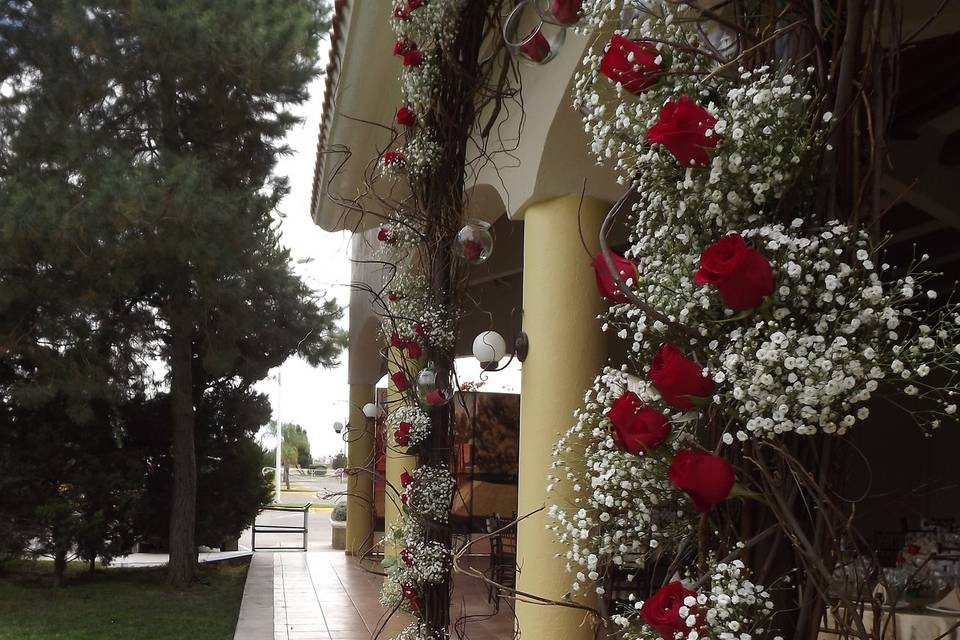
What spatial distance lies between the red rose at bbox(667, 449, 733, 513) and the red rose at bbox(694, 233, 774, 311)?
29 cm

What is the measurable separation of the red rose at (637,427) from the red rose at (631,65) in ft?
2.20

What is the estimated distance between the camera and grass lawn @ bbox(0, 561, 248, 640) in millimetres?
9641

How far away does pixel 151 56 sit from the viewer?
1086 centimetres

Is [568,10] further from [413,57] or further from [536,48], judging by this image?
[413,57]

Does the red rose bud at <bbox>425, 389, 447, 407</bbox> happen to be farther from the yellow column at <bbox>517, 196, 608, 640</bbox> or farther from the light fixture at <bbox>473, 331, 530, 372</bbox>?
the yellow column at <bbox>517, 196, 608, 640</bbox>

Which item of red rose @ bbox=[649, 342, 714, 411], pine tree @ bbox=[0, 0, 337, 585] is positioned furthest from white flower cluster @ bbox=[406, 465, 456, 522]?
pine tree @ bbox=[0, 0, 337, 585]

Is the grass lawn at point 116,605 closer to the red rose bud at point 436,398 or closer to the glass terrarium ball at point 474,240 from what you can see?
the red rose bud at point 436,398

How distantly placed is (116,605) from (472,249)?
8254 mm

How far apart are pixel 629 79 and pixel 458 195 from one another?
3.65m

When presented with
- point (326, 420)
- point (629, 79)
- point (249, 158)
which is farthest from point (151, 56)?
point (629, 79)

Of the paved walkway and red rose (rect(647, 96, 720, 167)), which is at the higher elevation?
red rose (rect(647, 96, 720, 167))

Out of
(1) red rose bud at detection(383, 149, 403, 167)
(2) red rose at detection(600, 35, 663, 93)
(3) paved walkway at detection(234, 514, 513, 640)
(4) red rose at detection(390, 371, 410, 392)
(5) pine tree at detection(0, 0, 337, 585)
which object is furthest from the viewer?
(5) pine tree at detection(0, 0, 337, 585)

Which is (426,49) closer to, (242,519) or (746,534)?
(746,534)

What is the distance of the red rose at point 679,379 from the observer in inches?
68.3
